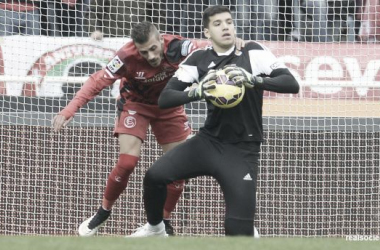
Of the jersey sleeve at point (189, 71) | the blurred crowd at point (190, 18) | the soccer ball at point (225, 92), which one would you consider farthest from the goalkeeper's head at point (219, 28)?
the blurred crowd at point (190, 18)

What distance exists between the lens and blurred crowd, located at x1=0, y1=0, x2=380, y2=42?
11367 millimetres

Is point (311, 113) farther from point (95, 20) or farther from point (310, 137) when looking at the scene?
point (95, 20)

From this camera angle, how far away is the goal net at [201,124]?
11.3 metres

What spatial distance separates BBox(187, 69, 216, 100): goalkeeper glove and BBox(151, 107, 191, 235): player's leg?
1790 millimetres

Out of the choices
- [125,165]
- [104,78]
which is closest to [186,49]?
[104,78]

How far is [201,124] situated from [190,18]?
1138 millimetres

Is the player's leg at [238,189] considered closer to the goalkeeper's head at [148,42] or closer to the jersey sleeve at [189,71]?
the jersey sleeve at [189,71]

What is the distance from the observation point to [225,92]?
25.0ft

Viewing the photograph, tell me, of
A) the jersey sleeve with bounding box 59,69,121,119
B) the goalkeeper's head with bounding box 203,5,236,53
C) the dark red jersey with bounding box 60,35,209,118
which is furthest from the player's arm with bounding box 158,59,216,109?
the jersey sleeve with bounding box 59,69,121,119

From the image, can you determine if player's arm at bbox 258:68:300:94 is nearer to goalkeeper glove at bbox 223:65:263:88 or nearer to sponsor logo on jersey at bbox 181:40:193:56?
goalkeeper glove at bbox 223:65:263:88

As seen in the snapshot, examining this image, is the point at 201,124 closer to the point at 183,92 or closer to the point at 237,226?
the point at 183,92

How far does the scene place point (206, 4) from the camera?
1165cm

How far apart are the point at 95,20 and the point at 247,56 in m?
3.62

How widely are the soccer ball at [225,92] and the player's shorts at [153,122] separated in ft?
5.93
